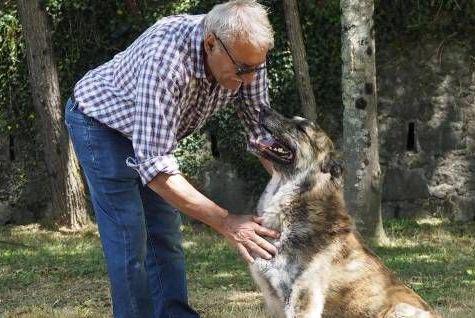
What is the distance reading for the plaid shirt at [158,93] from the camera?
3797 millimetres

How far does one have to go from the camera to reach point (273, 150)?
173 inches

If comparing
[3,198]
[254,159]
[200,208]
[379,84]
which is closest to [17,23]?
[3,198]

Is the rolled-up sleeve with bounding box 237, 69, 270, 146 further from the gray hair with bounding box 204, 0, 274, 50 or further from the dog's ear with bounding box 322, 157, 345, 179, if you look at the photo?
the gray hair with bounding box 204, 0, 274, 50

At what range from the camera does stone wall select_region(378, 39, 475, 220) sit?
10562 millimetres

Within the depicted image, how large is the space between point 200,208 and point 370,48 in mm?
5185

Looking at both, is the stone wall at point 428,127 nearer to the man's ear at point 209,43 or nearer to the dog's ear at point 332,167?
the dog's ear at point 332,167

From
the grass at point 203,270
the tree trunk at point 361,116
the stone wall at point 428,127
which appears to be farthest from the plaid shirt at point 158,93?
A: the stone wall at point 428,127

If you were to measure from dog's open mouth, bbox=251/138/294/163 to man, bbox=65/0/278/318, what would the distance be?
0.47ft

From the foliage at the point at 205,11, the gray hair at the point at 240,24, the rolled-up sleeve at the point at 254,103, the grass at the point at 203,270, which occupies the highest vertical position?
the gray hair at the point at 240,24

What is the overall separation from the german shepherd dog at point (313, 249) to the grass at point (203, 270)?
1.68 meters

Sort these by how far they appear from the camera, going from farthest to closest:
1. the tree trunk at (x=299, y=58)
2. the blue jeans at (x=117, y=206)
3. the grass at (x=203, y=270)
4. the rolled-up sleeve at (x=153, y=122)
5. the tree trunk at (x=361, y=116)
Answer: the tree trunk at (x=299, y=58), the tree trunk at (x=361, y=116), the grass at (x=203, y=270), the blue jeans at (x=117, y=206), the rolled-up sleeve at (x=153, y=122)

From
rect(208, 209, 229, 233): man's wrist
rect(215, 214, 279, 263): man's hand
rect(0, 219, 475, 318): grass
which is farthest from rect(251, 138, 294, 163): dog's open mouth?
rect(0, 219, 475, 318): grass

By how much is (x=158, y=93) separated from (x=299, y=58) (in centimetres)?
624

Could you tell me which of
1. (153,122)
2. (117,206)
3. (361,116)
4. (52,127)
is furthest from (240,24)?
(52,127)
